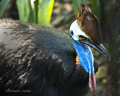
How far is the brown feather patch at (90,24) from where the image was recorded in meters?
1.78

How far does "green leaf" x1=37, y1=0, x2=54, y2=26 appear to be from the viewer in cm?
237

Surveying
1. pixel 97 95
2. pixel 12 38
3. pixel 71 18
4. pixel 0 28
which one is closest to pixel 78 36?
pixel 12 38

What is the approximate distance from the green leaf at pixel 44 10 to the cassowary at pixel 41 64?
1.42 ft

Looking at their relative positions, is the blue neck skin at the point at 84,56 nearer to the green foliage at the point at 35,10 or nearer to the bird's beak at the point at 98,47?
the bird's beak at the point at 98,47

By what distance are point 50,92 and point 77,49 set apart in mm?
443

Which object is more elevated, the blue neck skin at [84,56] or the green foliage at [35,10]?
the green foliage at [35,10]

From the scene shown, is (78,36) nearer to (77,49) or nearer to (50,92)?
(77,49)

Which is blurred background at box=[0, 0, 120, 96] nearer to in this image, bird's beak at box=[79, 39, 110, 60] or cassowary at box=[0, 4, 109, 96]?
cassowary at box=[0, 4, 109, 96]

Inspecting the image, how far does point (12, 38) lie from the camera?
6.57 feet

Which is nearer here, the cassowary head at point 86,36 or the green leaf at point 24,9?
the cassowary head at point 86,36

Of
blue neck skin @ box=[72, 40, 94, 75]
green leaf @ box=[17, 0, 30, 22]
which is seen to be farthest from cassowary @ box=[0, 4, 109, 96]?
green leaf @ box=[17, 0, 30, 22]

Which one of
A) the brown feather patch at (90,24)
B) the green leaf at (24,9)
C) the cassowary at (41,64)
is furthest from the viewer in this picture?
the green leaf at (24,9)

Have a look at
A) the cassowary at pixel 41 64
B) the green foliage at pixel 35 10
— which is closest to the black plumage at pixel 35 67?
the cassowary at pixel 41 64

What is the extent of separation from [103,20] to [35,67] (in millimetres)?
1749
